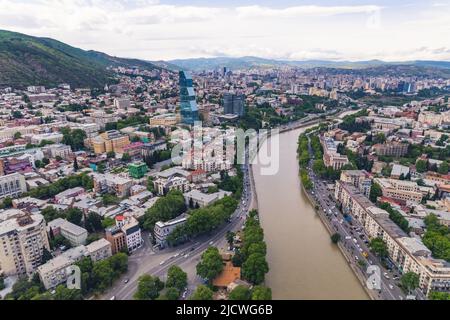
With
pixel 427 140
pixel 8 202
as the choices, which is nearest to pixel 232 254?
pixel 8 202

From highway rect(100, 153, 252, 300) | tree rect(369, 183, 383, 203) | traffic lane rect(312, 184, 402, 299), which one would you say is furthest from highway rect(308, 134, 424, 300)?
highway rect(100, 153, 252, 300)

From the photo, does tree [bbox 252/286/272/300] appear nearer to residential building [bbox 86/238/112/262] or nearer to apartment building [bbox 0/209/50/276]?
residential building [bbox 86/238/112/262]

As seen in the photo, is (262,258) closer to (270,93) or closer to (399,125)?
(399,125)

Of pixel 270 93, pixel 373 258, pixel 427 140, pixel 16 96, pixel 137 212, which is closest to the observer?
pixel 373 258

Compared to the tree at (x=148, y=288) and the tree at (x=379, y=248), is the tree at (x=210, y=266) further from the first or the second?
the tree at (x=379, y=248)

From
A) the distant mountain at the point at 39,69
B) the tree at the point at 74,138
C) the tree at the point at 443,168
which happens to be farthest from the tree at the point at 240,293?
the distant mountain at the point at 39,69

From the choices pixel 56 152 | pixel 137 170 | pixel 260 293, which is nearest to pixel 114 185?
pixel 137 170

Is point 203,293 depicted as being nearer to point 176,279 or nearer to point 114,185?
point 176,279
